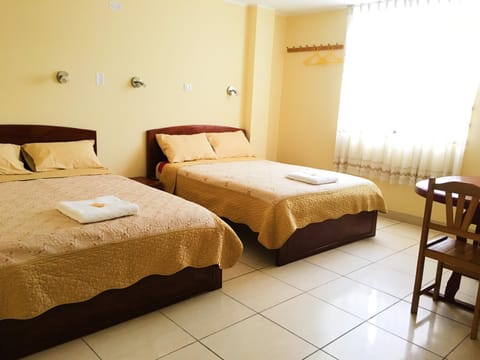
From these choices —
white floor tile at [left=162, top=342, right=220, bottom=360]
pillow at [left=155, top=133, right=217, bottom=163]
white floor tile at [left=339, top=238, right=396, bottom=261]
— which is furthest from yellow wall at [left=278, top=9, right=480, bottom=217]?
white floor tile at [left=162, top=342, right=220, bottom=360]

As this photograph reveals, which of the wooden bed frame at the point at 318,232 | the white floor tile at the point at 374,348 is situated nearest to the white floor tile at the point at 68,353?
the white floor tile at the point at 374,348

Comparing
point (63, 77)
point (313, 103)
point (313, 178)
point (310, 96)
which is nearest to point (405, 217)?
point (313, 178)

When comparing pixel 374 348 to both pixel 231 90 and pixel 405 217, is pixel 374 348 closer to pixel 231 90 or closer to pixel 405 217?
pixel 405 217

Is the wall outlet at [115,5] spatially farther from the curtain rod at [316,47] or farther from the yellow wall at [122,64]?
the curtain rod at [316,47]

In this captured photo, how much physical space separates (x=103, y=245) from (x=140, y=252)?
0.69 feet

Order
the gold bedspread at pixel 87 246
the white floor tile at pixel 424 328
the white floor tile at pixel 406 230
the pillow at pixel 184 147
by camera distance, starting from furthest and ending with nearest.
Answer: the pillow at pixel 184 147, the white floor tile at pixel 406 230, the white floor tile at pixel 424 328, the gold bedspread at pixel 87 246

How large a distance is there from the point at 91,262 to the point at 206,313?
75 centimetres

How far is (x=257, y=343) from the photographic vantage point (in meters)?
2.05

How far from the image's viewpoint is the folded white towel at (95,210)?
212 cm

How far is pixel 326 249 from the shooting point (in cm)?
339

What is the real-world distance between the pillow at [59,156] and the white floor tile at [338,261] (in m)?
2.13

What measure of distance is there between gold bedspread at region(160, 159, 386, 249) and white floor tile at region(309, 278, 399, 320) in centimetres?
49

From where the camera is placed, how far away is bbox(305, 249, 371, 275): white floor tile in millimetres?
3051

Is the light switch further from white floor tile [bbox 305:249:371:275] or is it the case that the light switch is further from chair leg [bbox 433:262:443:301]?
chair leg [bbox 433:262:443:301]
